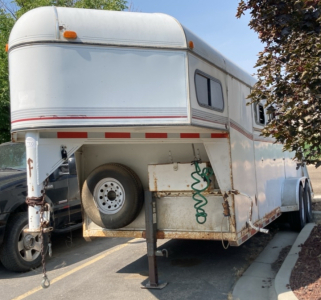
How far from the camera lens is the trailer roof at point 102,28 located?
13.5 ft

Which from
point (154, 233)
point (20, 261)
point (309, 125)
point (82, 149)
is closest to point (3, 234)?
point (20, 261)

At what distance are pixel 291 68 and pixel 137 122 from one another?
166 centimetres

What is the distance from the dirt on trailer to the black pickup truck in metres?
3.43

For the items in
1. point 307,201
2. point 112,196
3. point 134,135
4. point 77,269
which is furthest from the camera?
point 307,201

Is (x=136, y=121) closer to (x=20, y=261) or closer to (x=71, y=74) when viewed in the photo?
Result: (x=71, y=74)

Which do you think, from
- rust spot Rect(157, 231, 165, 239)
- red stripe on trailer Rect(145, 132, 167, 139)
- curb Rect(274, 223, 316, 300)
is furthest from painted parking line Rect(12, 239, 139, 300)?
curb Rect(274, 223, 316, 300)

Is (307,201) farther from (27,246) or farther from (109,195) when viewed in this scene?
(27,246)

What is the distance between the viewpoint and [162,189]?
5543 millimetres

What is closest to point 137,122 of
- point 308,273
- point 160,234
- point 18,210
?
point 160,234

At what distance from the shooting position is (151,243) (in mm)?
5391

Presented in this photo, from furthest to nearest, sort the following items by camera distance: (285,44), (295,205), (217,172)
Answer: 1. (295,205)
2. (217,172)
3. (285,44)

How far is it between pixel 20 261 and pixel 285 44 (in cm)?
482

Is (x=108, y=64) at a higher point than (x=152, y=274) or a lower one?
higher

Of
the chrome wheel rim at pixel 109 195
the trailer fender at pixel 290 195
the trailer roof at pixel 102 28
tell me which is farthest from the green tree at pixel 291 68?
the trailer fender at pixel 290 195
